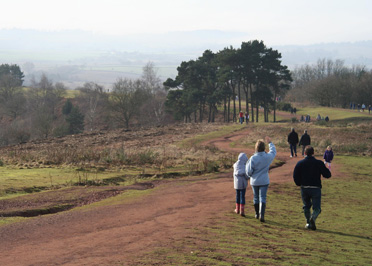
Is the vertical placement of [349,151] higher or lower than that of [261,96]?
lower

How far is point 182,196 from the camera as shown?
1664 centimetres

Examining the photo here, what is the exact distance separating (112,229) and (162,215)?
84.5 inches

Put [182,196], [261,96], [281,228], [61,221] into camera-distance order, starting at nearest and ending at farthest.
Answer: [281,228] → [61,221] → [182,196] → [261,96]

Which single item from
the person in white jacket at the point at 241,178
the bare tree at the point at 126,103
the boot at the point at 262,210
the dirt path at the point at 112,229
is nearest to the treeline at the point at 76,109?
the bare tree at the point at 126,103

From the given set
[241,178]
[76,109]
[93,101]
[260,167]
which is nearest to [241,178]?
[241,178]

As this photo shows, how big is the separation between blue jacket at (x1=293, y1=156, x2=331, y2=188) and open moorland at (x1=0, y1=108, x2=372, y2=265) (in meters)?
1.31

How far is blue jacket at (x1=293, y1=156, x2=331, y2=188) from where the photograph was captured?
11.1 metres

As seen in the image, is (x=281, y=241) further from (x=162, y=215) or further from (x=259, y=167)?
(x=162, y=215)

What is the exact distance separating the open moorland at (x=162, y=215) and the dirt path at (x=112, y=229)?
0.08 ft

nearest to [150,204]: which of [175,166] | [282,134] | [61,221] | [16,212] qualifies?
[61,221]

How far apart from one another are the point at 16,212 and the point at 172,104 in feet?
214

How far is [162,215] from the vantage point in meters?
13.2

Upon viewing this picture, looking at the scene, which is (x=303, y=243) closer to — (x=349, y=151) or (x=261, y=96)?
(x=349, y=151)

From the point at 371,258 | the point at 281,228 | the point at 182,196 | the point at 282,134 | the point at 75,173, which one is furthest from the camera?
the point at 282,134
